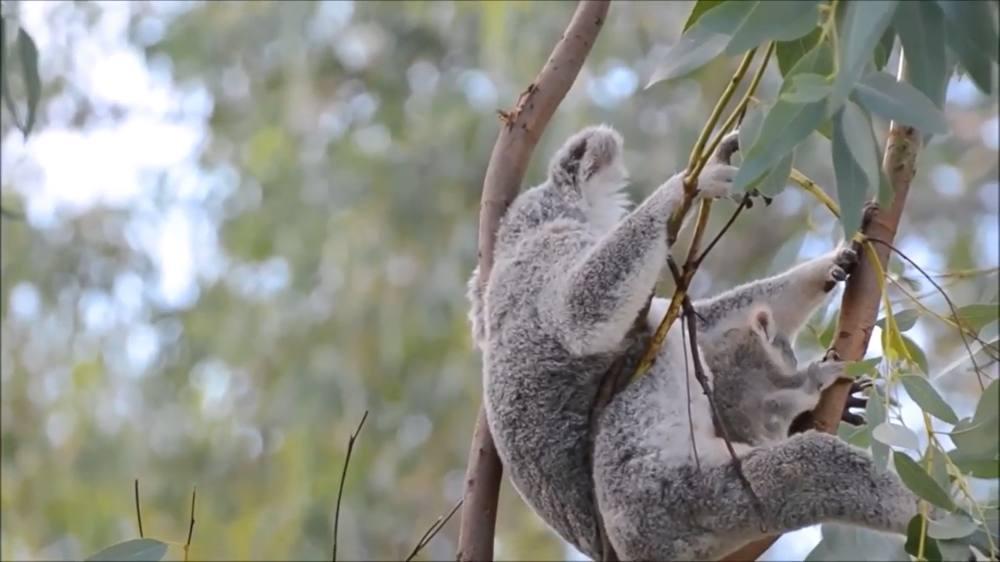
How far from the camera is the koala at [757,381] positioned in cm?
192

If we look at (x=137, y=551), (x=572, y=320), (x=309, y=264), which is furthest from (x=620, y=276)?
(x=309, y=264)

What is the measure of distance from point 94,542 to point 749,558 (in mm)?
3917

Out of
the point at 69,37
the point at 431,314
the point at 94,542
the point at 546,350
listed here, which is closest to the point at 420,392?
the point at 431,314

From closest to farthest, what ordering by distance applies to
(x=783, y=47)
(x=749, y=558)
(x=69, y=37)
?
(x=783, y=47), (x=749, y=558), (x=69, y=37)

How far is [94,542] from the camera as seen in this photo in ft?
17.0

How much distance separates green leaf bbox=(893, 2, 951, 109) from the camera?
1.23 m

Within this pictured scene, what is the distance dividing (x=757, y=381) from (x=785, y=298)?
0.15m

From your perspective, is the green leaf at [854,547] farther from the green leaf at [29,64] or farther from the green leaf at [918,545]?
the green leaf at [29,64]

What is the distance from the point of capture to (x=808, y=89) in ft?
3.64

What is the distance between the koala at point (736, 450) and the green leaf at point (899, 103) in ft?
1.54

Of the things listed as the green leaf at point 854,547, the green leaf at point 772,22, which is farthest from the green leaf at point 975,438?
the green leaf at point 772,22

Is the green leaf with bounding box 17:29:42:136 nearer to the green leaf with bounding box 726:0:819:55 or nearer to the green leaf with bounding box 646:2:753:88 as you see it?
the green leaf with bounding box 646:2:753:88

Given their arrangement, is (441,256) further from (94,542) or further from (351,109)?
(94,542)

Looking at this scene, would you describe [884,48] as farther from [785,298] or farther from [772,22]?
[785,298]
